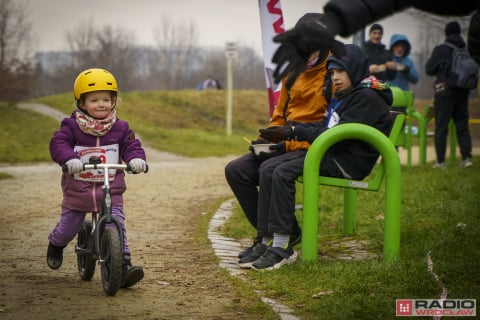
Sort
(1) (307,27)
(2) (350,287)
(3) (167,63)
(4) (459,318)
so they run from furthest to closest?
(3) (167,63) < (2) (350,287) < (4) (459,318) < (1) (307,27)

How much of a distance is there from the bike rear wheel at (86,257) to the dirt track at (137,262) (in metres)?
0.06

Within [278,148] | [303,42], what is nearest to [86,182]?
[278,148]

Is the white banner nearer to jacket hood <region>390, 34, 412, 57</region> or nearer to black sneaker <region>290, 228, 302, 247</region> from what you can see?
black sneaker <region>290, 228, 302, 247</region>

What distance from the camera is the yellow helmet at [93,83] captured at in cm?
570

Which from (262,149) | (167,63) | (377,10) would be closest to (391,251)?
(262,149)

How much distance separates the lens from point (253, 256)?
20.4 feet

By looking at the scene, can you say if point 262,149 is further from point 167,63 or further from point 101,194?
point 167,63

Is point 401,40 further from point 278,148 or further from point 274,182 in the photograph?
point 274,182

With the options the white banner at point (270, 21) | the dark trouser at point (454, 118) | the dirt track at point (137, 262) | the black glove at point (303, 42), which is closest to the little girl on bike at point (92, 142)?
the dirt track at point (137, 262)

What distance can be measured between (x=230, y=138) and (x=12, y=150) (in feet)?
26.6

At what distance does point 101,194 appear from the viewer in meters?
5.71

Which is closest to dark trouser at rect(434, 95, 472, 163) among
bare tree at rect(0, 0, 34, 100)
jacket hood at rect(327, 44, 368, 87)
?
jacket hood at rect(327, 44, 368, 87)

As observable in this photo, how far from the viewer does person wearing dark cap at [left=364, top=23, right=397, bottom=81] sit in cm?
1290

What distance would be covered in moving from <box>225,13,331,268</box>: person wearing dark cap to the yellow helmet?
1.24m
